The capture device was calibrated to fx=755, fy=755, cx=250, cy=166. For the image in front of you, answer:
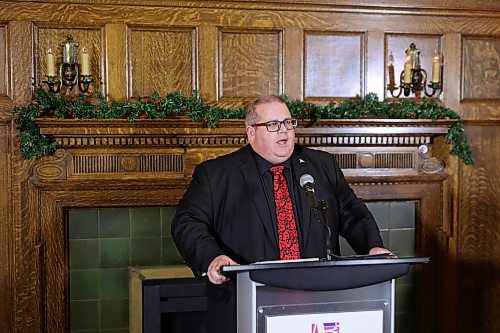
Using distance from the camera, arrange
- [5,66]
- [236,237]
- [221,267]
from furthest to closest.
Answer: [5,66], [236,237], [221,267]

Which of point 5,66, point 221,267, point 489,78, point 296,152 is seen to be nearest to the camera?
point 221,267

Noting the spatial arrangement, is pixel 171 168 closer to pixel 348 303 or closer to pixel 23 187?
pixel 23 187

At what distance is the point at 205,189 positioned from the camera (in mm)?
3213

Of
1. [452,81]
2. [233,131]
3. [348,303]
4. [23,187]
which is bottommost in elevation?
[348,303]

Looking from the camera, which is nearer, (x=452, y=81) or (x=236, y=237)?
(x=236, y=237)

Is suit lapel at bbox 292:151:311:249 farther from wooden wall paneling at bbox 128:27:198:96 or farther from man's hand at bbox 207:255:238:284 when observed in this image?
wooden wall paneling at bbox 128:27:198:96

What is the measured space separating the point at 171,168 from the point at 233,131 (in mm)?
422

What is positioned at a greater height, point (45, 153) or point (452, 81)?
point (452, 81)

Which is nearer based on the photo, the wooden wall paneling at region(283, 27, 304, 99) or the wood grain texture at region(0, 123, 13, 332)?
the wood grain texture at region(0, 123, 13, 332)

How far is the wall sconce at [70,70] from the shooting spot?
4145mm

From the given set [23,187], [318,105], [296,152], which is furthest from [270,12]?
[23,187]

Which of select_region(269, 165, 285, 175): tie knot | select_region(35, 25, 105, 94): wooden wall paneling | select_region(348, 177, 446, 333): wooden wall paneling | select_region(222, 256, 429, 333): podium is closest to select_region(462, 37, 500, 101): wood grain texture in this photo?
select_region(348, 177, 446, 333): wooden wall paneling

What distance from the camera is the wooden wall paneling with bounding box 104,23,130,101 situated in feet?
14.1

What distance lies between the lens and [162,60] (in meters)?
4.39
